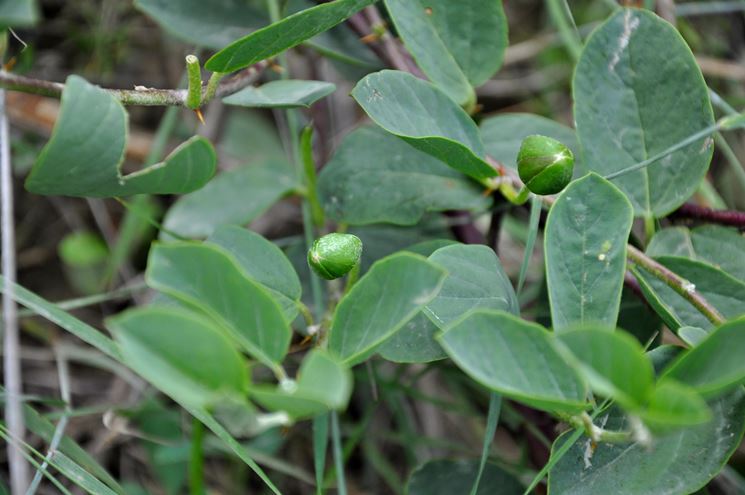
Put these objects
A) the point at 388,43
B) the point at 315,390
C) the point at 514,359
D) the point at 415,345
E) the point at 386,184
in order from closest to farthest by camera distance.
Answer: the point at 315,390
the point at 514,359
the point at 415,345
the point at 386,184
the point at 388,43

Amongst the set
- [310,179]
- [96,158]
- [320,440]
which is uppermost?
[96,158]

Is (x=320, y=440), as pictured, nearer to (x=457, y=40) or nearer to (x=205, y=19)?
(x=457, y=40)

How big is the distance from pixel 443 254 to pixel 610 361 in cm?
26

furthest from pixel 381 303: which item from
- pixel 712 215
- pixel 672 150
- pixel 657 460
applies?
pixel 712 215

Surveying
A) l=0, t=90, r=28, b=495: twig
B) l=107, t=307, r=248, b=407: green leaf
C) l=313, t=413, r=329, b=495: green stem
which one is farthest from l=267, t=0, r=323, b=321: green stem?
l=107, t=307, r=248, b=407: green leaf

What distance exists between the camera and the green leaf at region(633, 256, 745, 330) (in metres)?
0.88

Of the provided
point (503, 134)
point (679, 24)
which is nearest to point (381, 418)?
point (503, 134)

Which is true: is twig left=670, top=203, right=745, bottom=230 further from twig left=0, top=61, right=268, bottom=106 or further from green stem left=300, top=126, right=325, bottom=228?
twig left=0, top=61, right=268, bottom=106

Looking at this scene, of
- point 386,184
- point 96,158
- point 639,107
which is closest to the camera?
point 96,158

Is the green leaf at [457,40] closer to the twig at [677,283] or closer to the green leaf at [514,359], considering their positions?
the twig at [677,283]

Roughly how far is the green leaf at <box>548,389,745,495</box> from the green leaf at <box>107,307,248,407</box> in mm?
400

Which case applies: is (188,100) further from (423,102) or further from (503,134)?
(503,134)

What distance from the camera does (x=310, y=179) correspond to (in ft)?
3.79

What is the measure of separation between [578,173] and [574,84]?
141 mm
